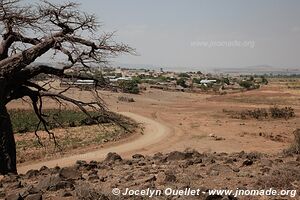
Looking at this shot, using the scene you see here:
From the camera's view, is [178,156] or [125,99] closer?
[178,156]

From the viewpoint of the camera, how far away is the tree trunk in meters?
10.8

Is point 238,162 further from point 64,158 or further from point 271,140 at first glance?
point 271,140

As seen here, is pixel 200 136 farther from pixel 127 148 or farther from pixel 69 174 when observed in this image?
pixel 69 174

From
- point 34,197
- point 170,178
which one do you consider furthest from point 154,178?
point 34,197

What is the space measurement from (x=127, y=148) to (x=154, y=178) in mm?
14306

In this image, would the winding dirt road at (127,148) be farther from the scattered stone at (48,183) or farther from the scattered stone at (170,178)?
the scattered stone at (48,183)

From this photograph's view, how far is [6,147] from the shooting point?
1088 cm

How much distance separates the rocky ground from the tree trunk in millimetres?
794

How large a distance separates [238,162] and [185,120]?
85.2ft

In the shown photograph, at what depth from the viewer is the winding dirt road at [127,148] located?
19.0m

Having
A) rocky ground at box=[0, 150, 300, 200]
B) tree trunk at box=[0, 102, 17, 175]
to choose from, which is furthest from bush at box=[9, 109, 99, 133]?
rocky ground at box=[0, 150, 300, 200]

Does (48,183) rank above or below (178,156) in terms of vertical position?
above

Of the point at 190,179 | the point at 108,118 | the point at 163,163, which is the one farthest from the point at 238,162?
the point at 108,118

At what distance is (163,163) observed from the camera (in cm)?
1109
